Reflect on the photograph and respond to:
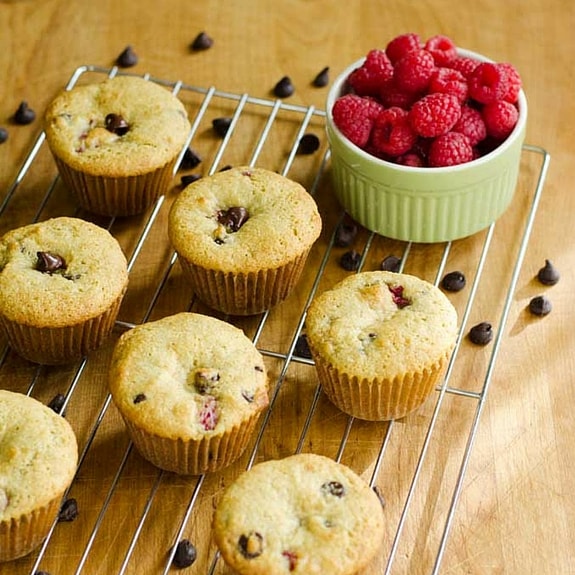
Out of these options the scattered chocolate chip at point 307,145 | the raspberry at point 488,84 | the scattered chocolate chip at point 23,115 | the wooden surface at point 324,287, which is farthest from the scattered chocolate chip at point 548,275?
the scattered chocolate chip at point 23,115

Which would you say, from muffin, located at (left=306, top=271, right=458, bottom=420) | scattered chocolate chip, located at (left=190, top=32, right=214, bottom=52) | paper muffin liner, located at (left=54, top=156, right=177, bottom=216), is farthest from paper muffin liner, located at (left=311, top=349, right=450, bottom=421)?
scattered chocolate chip, located at (left=190, top=32, right=214, bottom=52)

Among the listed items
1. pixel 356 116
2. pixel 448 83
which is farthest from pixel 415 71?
pixel 356 116

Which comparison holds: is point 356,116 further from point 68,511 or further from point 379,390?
point 68,511

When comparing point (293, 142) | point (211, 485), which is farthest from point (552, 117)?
point (211, 485)

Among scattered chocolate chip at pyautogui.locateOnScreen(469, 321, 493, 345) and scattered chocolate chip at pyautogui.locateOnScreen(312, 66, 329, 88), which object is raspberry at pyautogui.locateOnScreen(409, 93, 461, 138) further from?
scattered chocolate chip at pyautogui.locateOnScreen(312, 66, 329, 88)

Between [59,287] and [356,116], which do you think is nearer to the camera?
[59,287]

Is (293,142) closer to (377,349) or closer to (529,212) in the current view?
(529,212)
